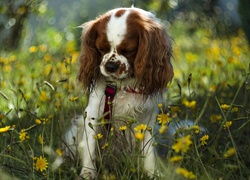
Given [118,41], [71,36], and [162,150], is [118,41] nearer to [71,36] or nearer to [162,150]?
[162,150]

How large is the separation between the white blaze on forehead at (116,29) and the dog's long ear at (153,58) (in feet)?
0.49

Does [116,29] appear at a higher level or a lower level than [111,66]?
higher

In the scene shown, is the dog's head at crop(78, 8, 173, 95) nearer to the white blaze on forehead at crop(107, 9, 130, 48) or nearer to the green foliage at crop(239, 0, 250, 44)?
the white blaze on forehead at crop(107, 9, 130, 48)

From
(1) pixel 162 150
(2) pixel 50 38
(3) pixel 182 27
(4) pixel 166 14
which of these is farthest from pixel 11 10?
(1) pixel 162 150

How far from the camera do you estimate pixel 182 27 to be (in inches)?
398

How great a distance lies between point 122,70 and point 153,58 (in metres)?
0.36

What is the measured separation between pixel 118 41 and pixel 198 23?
6.71 metres

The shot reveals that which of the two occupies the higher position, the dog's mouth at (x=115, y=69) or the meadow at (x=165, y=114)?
the dog's mouth at (x=115, y=69)

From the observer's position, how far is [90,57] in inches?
152

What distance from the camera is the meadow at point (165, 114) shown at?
301 centimetres

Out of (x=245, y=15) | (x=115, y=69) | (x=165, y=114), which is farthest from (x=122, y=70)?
(x=245, y=15)

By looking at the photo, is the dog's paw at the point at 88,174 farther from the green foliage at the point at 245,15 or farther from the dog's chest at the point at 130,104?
the green foliage at the point at 245,15

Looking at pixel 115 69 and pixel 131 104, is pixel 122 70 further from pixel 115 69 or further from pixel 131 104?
pixel 131 104

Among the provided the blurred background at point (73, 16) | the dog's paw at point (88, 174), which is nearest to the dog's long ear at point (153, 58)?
the dog's paw at point (88, 174)
